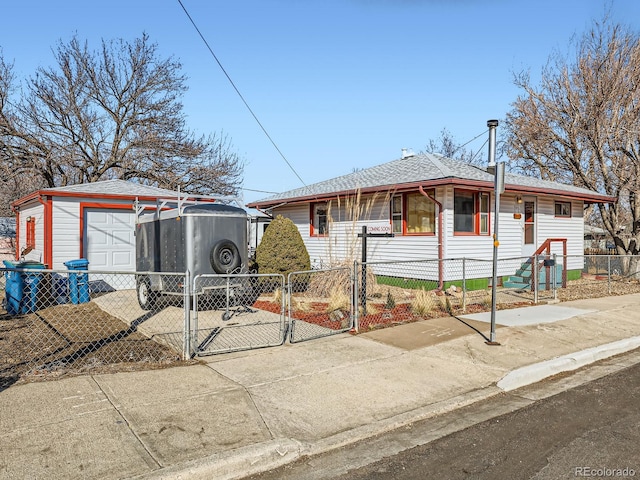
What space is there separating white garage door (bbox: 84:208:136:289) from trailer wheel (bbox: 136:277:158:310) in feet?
10.8

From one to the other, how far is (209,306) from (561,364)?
661cm

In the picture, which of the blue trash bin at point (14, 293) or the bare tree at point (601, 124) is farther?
the bare tree at point (601, 124)

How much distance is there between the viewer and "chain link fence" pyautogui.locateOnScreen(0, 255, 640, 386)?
666cm

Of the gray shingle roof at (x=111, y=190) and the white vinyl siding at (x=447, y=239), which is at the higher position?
the gray shingle roof at (x=111, y=190)

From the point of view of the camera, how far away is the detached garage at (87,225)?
12812mm

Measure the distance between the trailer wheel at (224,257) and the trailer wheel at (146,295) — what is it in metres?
1.45

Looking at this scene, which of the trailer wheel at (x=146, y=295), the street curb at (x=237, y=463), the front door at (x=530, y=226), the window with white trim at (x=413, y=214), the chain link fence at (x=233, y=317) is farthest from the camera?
the front door at (x=530, y=226)

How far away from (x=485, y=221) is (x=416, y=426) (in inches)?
421

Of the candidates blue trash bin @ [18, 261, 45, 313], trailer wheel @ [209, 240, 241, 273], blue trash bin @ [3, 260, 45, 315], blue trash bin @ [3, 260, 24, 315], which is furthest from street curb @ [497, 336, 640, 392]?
blue trash bin @ [3, 260, 24, 315]

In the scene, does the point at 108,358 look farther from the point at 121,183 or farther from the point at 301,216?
the point at 301,216

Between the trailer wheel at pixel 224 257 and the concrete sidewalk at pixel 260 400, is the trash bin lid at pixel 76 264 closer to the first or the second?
the trailer wheel at pixel 224 257

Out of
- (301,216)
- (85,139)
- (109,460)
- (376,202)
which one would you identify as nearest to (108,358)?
(109,460)

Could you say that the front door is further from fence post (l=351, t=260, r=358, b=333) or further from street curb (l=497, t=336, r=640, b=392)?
fence post (l=351, t=260, r=358, b=333)

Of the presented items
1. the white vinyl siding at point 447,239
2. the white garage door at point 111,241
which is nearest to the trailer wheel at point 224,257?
the white vinyl siding at point 447,239
